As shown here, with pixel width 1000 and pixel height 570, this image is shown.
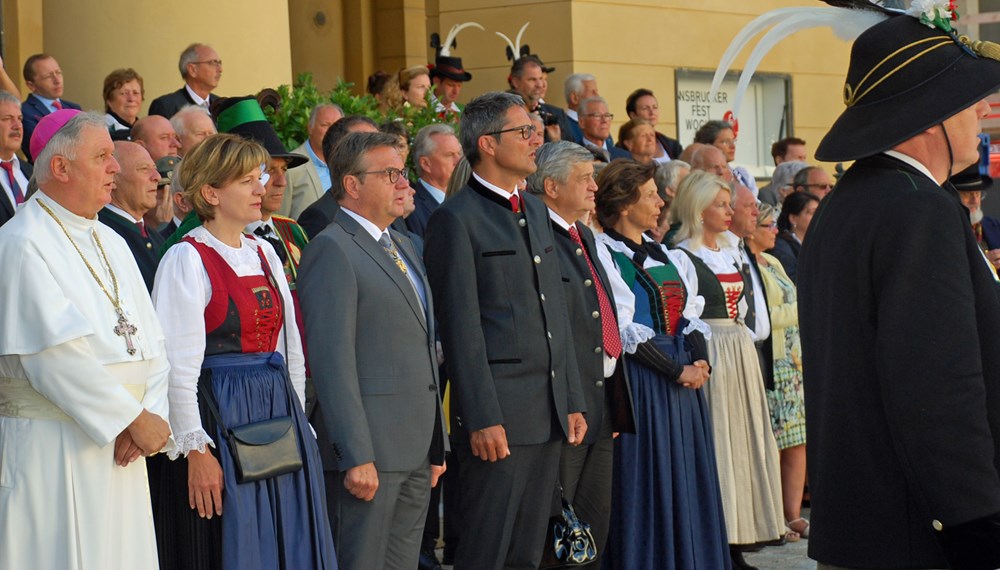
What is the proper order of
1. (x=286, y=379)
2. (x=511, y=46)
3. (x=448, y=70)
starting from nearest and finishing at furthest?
(x=286, y=379)
(x=448, y=70)
(x=511, y=46)

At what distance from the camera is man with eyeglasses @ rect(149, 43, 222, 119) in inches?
338

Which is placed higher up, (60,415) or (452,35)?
(452,35)

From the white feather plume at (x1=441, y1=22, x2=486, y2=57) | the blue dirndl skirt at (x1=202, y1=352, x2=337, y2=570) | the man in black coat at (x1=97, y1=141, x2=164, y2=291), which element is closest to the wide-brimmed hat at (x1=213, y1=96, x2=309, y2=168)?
the man in black coat at (x1=97, y1=141, x2=164, y2=291)

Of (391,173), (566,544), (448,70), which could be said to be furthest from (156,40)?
(566,544)

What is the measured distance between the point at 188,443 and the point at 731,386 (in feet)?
11.5

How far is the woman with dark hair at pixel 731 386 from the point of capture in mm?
7156

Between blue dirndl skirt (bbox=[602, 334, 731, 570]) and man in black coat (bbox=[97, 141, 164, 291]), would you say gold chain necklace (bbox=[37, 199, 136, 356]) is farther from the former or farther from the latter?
blue dirndl skirt (bbox=[602, 334, 731, 570])

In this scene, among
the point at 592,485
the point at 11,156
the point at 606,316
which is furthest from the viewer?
the point at 11,156

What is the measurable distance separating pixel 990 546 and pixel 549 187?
129 inches

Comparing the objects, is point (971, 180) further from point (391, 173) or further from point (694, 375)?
point (391, 173)

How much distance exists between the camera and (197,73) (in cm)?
858

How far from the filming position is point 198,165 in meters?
4.79

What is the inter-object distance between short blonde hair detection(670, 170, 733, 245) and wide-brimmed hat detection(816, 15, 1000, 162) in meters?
3.73

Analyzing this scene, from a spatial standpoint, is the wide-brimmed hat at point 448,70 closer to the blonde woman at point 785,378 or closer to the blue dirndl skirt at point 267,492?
the blonde woman at point 785,378
